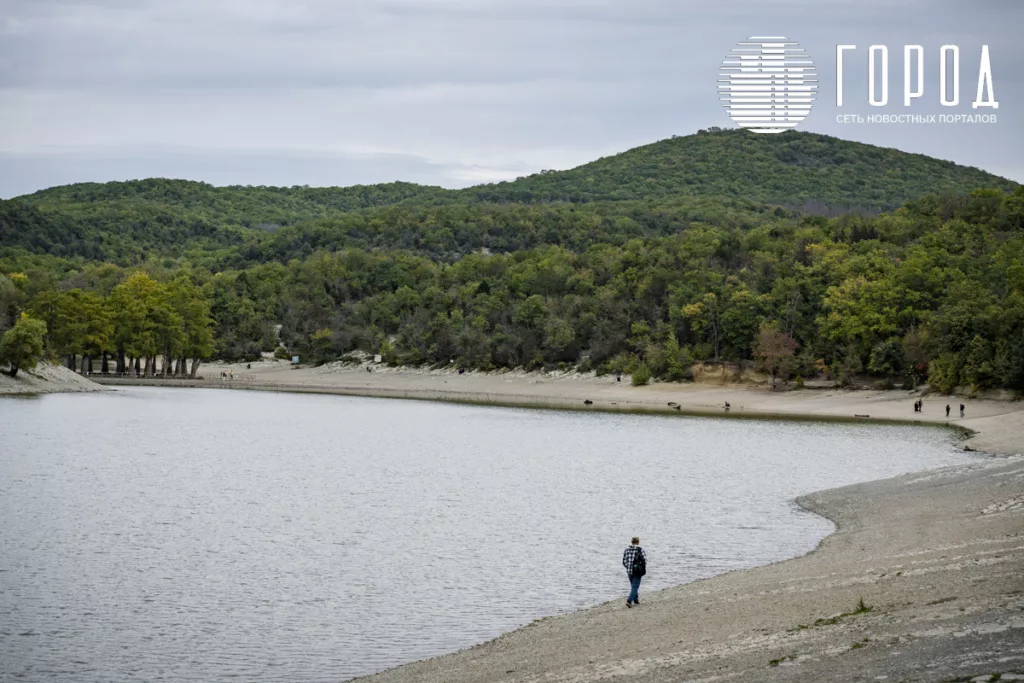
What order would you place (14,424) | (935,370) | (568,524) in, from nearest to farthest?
(568,524) < (14,424) < (935,370)

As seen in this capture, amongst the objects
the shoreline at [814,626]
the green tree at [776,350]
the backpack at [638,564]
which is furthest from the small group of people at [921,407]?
the backpack at [638,564]

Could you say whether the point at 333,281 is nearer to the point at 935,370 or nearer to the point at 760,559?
the point at 935,370

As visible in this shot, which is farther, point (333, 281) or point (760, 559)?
point (333, 281)

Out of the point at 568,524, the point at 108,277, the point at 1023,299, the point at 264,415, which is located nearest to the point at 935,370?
the point at 1023,299

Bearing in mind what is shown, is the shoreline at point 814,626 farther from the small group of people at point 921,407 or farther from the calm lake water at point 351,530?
the small group of people at point 921,407

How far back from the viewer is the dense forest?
8788 cm

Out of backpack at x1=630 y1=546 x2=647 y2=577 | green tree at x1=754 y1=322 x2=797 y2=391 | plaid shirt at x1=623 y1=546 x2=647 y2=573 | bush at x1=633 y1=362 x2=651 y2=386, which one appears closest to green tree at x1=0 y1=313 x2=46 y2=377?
bush at x1=633 y1=362 x2=651 y2=386

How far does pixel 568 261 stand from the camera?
129750 millimetres

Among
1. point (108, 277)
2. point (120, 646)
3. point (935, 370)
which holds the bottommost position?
point (120, 646)

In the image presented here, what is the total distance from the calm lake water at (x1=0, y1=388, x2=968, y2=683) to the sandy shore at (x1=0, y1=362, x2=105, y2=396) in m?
31.6

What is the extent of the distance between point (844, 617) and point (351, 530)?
58.9ft

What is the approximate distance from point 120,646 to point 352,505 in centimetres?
1768

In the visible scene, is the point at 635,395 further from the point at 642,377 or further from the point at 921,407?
the point at 921,407

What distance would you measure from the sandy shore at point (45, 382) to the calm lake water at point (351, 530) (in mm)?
31616
